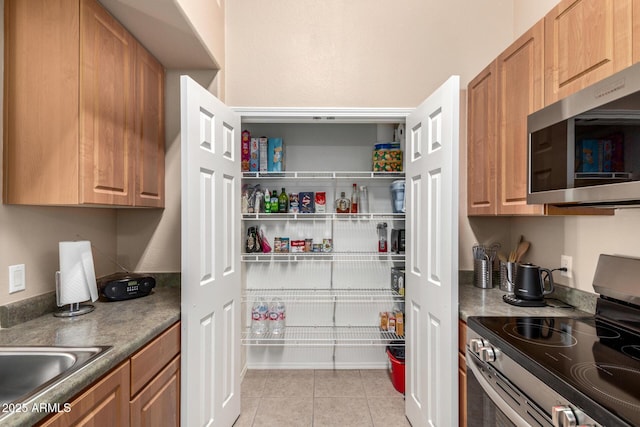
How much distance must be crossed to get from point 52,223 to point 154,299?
24.1 inches

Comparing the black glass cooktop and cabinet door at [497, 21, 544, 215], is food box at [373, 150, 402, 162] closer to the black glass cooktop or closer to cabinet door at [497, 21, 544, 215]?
cabinet door at [497, 21, 544, 215]

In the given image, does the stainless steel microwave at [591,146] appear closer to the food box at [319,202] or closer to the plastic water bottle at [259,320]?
the food box at [319,202]

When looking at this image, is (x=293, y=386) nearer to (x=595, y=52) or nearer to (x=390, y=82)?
(x=390, y=82)

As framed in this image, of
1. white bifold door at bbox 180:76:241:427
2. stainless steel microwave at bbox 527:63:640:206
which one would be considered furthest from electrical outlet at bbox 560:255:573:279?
white bifold door at bbox 180:76:241:427

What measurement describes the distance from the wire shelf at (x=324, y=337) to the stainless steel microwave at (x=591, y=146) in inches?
66.2

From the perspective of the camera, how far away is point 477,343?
1.36 metres

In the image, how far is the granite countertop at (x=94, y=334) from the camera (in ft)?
2.80

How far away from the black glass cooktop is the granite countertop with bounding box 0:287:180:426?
131 centimetres

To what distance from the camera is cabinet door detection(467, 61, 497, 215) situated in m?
1.94

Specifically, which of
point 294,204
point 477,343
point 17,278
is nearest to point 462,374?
point 477,343

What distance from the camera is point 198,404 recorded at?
5.32 feet

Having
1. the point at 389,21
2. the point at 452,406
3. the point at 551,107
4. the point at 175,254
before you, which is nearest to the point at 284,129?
the point at 389,21

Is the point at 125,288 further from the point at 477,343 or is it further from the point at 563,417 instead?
the point at 563,417

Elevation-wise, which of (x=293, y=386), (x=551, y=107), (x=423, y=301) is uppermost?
(x=551, y=107)
